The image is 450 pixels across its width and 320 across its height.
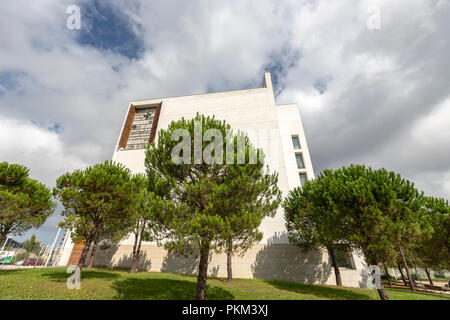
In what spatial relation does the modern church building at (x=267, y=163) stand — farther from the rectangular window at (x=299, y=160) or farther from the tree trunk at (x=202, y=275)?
the tree trunk at (x=202, y=275)

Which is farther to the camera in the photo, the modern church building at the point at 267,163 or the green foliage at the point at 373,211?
the modern church building at the point at 267,163

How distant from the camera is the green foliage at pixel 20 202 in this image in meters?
15.4

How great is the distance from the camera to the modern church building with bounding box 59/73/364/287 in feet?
65.9

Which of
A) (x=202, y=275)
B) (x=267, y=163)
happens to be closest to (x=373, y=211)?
(x=202, y=275)

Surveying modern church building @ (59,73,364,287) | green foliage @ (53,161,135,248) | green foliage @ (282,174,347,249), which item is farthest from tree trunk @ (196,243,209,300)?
modern church building @ (59,73,364,287)

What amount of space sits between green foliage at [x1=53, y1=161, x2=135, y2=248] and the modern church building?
12439 millimetres

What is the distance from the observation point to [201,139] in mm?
9281

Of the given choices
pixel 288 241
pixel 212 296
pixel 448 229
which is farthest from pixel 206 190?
pixel 448 229

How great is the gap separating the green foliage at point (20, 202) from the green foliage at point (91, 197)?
7.91 m

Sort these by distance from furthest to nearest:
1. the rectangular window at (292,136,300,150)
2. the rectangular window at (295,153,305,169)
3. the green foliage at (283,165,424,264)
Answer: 1. the rectangular window at (292,136,300,150)
2. the rectangular window at (295,153,305,169)
3. the green foliage at (283,165,424,264)

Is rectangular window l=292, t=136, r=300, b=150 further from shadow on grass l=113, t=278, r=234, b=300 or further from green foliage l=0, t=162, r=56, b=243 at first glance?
green foliage l=0, t=162, r=56, b=243

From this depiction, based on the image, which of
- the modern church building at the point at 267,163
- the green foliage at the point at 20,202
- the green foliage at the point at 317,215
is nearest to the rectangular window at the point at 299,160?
the modern church building at the point at 267,163

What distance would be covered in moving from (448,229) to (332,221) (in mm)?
17042
